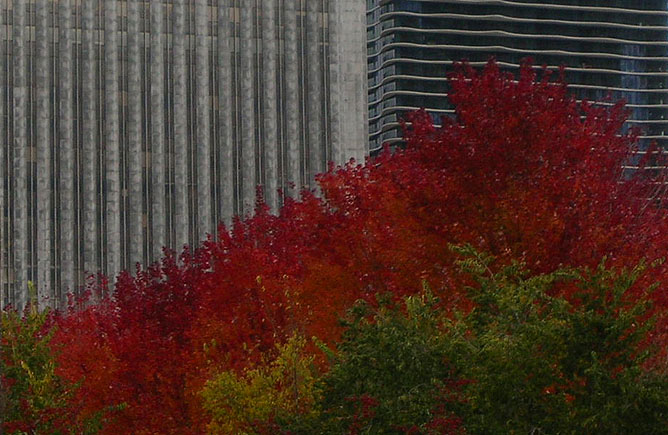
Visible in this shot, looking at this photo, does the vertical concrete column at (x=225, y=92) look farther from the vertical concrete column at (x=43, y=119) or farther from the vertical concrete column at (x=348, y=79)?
the vertical concrete column at (x=43, y=119)

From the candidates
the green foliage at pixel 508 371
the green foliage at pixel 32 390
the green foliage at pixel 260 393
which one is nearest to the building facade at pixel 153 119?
the green foliage at pixel 32 390

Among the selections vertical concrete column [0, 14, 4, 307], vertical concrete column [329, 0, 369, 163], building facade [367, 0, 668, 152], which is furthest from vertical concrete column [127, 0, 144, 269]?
building facade [367, 0, 668, 152]

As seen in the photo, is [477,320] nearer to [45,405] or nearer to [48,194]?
[45,405]

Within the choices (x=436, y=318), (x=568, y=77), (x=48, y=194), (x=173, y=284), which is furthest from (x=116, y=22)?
(x=436, y=318)

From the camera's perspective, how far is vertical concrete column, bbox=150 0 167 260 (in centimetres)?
14788

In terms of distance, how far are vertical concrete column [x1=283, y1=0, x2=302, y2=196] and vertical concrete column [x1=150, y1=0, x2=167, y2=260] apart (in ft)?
39.5

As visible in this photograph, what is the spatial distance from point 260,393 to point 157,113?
11367 cm

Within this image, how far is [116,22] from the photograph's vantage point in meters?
149

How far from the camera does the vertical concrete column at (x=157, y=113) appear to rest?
147875 mm

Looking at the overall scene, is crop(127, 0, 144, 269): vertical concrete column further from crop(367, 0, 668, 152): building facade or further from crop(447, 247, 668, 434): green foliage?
crop(447, 247, 668, 434): green foliage

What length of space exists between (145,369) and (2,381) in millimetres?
8901

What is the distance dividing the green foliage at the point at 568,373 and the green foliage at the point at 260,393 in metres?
6.38

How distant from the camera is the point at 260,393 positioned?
36906 mm

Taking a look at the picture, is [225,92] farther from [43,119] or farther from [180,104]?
[43,119]
